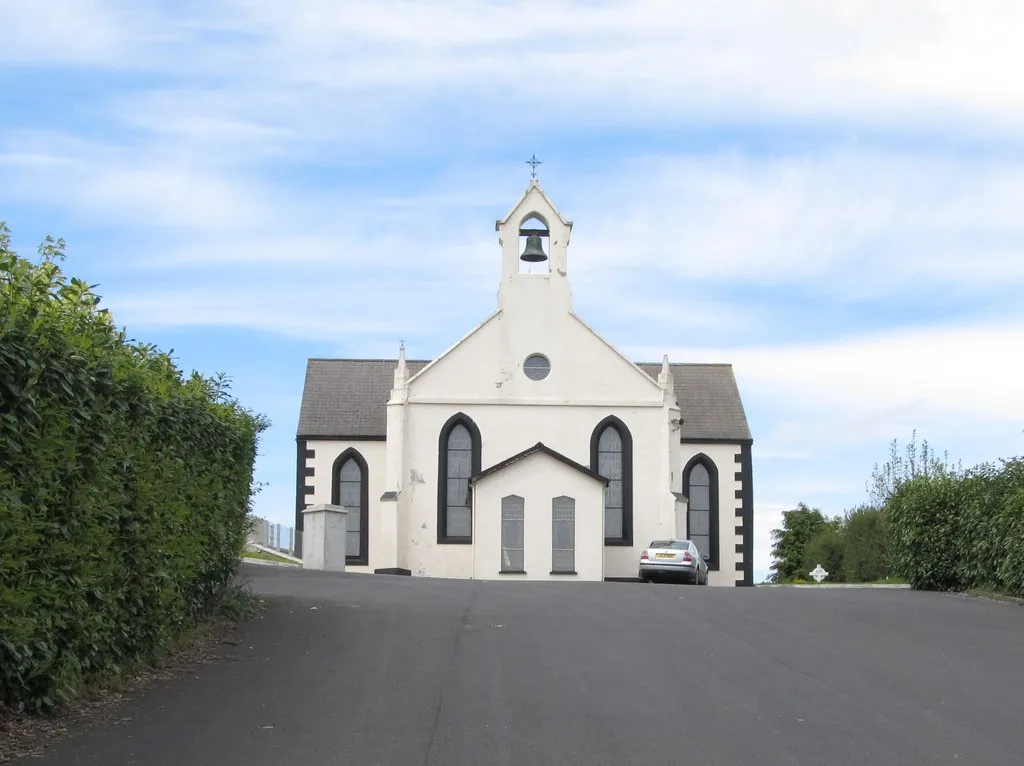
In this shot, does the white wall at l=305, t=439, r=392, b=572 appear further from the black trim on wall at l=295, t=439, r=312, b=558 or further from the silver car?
the silver car

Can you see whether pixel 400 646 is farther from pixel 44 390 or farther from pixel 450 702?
pixel 44 390

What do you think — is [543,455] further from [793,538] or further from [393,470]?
[793,538]

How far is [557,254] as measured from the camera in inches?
1757

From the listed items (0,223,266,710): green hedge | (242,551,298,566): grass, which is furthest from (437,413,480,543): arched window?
(0,223,266,710): green hedge

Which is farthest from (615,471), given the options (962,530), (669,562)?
(962,530)

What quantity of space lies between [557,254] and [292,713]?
1392 inches

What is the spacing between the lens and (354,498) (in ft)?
156

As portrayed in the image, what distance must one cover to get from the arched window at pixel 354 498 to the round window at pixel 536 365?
762 cm

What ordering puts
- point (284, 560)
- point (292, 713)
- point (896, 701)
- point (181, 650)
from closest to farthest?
point (292, 713) < point (896, 701) < point (181, 650) < point (284, 560)

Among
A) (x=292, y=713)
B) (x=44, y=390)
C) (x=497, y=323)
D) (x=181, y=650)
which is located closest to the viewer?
(x=44, y=390)

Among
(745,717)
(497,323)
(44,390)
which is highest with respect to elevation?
(497,323)

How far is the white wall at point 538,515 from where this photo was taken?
41.3 m

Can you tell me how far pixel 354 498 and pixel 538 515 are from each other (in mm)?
8705

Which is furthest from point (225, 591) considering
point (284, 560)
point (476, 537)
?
point (284, 560)
